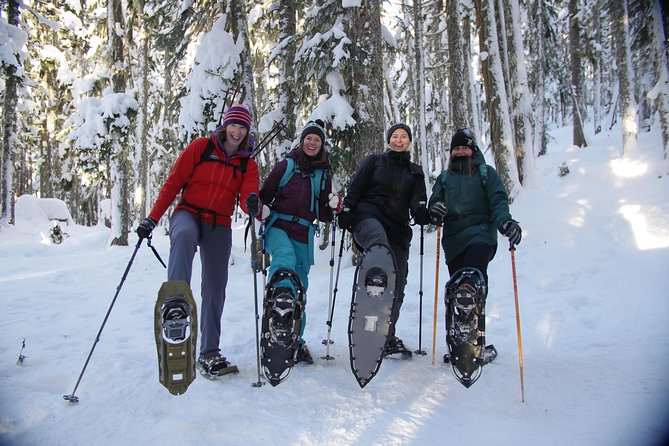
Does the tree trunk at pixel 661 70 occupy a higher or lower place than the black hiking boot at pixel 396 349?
higher

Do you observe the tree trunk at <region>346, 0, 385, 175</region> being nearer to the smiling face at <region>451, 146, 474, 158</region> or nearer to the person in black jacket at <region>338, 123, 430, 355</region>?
the person in black jacket at <region>338, 123, 430, 355</region>

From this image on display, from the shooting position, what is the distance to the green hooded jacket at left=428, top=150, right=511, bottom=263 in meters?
4.29

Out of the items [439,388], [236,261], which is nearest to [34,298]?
[236,261]

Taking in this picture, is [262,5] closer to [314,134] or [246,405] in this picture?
[314,134]

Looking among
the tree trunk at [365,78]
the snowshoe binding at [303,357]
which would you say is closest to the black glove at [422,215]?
the snowshoe binding at [303,357]

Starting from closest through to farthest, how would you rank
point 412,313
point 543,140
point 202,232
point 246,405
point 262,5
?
point 246,405 < point 202,232 < point 412,313 < point 262,5 < point 543,140

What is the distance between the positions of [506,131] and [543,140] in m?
15.5

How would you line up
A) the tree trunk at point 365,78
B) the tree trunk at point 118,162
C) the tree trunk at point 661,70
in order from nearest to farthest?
the tree trunk at point 365,78 < the tree trunk at point 661,70 < the tree trunk at point 118,162

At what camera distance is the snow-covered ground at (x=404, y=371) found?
2.90 meters

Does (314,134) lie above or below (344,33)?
below

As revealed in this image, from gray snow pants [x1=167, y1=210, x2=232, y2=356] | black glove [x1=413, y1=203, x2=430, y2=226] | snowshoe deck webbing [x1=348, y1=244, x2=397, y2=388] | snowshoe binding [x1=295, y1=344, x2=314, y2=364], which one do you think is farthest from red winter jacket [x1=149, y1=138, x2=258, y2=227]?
black glove [x1=413, y1=203, x2=430, y2=226]

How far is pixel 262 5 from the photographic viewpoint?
1330 centimetres

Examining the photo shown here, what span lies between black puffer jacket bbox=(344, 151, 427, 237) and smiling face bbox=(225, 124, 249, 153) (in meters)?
1.30

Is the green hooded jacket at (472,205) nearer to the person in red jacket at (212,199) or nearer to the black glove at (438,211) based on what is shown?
the black glove at (438,211)
